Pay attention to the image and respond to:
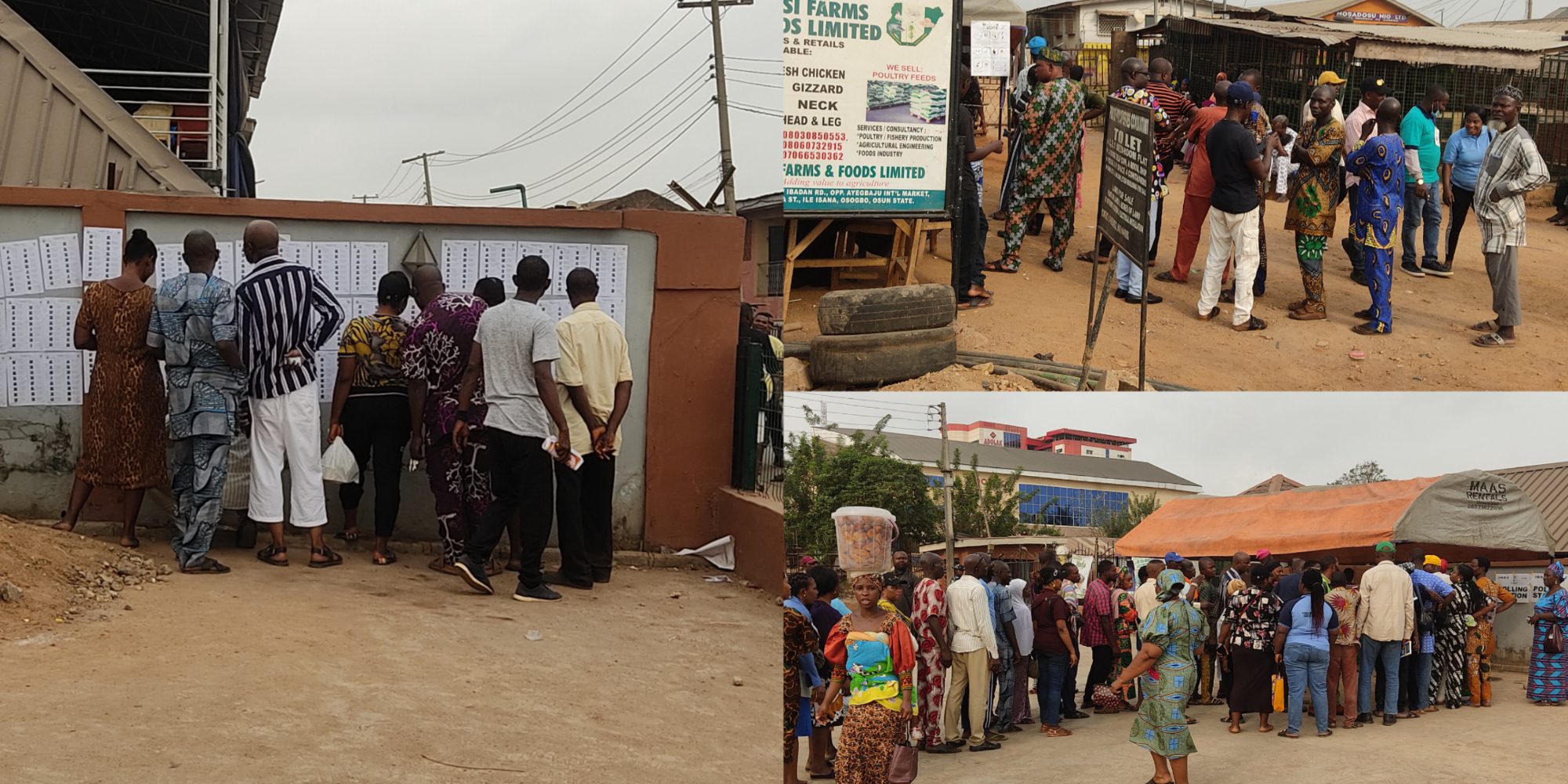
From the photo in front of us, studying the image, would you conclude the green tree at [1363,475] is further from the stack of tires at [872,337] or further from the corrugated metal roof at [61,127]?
the corrugated metal roof at [61,127]

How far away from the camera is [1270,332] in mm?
7148

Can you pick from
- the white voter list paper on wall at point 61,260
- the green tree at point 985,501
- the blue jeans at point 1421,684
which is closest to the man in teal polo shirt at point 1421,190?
the blue jeans at point 1421,684

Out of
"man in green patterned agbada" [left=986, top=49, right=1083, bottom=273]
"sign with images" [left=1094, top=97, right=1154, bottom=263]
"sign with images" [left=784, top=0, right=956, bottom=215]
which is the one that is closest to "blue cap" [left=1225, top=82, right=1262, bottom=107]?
"man in green patterned agbada" [left=986, top=49, right=1083, bottom=273]

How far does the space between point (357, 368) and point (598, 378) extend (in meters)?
1.18

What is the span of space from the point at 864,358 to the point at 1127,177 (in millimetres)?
1781

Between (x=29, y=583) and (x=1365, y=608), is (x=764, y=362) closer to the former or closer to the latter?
(x=29, y=583)

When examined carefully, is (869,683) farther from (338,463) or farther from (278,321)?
(278,321)

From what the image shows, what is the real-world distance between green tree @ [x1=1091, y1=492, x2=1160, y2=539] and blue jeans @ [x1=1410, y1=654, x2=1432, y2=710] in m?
2.77

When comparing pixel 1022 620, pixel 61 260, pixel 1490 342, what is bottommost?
pixel 1022 620

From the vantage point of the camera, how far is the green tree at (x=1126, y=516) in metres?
5.49

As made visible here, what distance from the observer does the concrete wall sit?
239 inches

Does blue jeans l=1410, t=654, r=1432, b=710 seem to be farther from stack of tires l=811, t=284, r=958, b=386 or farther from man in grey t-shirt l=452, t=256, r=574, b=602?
man in grey t-shirt l=452, t=256, r=574, b=602

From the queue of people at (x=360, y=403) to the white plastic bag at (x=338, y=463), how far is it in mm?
54

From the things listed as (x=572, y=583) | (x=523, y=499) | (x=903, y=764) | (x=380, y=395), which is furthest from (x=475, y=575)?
(x=903, y=764)
